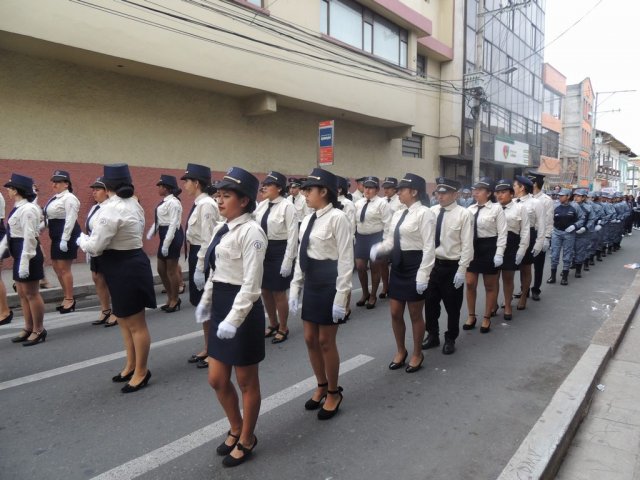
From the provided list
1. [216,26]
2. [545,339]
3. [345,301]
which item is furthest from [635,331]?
[216,26]

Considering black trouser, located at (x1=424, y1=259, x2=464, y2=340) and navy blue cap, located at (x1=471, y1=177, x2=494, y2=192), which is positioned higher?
navy blue cap, located at (x1=471, y1=177, x2=494, y2=192)

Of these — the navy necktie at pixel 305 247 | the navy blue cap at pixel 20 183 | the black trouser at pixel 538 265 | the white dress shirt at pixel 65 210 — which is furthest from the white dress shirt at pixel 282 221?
the black trouser at pixel 538 265

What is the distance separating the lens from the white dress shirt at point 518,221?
6.64 meters

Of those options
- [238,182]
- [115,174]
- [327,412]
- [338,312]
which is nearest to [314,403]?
[327,412]

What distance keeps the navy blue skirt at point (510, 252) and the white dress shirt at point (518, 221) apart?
0.20ft

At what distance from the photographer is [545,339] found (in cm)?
584

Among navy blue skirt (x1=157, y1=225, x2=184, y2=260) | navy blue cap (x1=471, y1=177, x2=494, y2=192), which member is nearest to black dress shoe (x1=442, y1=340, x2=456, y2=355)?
navy blue cap (x1=471, y1=177, x2=494, y2=192)

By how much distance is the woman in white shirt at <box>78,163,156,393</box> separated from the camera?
13.5 ft

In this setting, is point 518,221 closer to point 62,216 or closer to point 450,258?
point 450,258

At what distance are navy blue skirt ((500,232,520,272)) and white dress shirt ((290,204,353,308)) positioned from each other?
12.5ft

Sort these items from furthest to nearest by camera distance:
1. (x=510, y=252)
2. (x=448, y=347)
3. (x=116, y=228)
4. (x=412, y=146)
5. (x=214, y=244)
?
(x=412, y=146) < (x=510, y=252) < (x=448, y=347) < (x=116, y=228) < (x=214, y=244)

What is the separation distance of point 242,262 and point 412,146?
20.6 metres

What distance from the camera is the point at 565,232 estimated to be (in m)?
9.69

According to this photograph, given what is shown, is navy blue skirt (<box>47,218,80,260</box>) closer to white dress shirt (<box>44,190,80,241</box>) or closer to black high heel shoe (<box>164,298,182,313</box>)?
white dress shirt (<box>44,190,80,241</box>)
